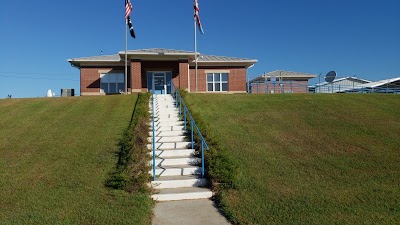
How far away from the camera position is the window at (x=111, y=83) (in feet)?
95.6

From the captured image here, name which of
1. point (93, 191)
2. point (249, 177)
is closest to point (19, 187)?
point (93, 191)

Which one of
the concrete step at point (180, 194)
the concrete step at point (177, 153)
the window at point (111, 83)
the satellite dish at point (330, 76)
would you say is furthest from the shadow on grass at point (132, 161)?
the satellite dish at point (330, 76)

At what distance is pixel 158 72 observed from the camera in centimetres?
2853

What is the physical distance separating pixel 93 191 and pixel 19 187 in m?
1.70

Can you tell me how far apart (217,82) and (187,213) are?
24.0 m

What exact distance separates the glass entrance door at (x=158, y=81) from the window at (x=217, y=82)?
368cm

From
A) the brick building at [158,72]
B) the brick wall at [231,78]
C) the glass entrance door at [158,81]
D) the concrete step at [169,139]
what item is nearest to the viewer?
the concrete step at [169,139]

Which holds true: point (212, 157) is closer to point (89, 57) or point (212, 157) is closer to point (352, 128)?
point (352, 128)

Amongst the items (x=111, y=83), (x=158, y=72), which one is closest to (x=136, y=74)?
(x=158, y=72)

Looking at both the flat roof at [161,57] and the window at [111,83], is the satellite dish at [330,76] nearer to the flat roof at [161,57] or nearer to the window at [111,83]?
the flat roof at [161,57]

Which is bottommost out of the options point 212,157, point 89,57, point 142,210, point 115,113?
point 142,210

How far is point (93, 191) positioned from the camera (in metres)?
7.68

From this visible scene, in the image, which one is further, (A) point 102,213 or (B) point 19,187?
(B) point 19,187

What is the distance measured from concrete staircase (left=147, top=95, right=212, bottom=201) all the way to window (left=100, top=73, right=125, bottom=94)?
1616 cm
